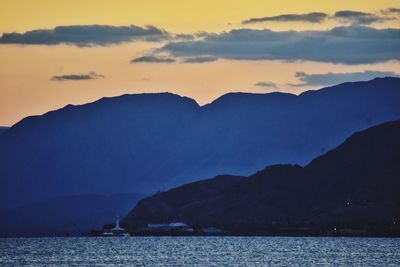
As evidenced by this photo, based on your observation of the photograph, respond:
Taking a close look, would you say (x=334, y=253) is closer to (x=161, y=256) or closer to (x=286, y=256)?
(x=286, y=256)

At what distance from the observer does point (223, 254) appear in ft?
565

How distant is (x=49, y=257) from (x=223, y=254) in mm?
27307

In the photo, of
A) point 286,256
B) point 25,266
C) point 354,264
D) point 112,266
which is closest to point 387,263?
point 354,264

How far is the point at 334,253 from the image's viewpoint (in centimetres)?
17562

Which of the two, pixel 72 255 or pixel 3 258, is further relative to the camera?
pixel 72 255

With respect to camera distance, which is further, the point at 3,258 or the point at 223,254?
the point at 223,254

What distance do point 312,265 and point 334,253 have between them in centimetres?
3775

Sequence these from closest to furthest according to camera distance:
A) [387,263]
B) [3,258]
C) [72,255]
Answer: [387,263] < [3,258] < [72,255]

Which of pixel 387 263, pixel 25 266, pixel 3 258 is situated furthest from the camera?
pixel 3 258

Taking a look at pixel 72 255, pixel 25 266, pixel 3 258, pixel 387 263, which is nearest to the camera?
pixel 25 266

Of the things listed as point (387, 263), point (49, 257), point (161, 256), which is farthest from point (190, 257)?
point (387, 263)

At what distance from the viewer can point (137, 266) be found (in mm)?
136250

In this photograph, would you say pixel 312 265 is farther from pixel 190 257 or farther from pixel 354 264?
pixel 190 257

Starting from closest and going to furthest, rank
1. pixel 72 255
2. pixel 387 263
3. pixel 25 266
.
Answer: pixel 25 266
pixel 387 263
pixel 72 255
